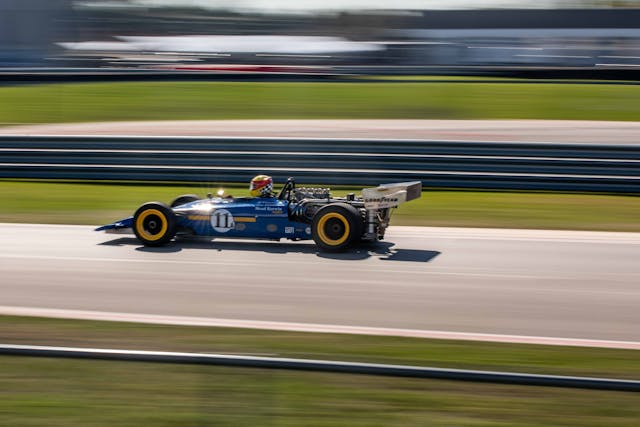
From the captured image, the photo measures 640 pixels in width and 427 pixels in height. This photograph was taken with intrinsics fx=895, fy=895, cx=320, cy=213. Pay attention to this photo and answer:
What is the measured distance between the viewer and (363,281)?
9398 millimetres

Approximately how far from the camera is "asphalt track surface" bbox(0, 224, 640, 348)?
792 centimetres

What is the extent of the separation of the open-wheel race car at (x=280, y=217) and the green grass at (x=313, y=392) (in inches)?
159

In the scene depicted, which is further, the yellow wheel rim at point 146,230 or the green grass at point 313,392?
the yellow wheel rim at point 146,230

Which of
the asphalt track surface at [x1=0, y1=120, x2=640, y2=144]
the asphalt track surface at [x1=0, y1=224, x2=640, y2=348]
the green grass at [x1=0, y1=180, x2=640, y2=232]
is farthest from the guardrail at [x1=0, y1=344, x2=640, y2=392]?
the asphalt track surface at [x1=0, y1=120, x2=640, y2=144]

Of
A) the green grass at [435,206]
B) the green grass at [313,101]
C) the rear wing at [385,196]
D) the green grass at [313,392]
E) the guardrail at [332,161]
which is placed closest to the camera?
the green grass at [313,392]

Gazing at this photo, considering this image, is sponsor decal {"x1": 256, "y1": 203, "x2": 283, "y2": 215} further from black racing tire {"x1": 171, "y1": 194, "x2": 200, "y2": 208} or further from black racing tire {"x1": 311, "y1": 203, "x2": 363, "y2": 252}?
black racing tire {"x1": 171, "y1": 194, "x2": 200, "y2": 208}

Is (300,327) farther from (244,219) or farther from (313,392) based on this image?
(244,219)

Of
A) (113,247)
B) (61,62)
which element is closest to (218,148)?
(113,247)

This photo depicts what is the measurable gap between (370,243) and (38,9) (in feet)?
142

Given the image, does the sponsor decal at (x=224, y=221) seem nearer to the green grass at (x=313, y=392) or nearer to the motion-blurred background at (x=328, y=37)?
the green grass at (x=313, y=392)

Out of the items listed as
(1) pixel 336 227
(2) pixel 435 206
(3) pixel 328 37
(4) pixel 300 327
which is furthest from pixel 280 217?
(3) pixel 328 37

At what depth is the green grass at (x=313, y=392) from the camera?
5.25 m

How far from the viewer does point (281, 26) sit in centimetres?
5912

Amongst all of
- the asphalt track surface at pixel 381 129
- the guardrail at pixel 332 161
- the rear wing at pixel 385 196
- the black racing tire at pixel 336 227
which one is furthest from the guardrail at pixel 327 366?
the asphalt track surface at pixel 381 129
